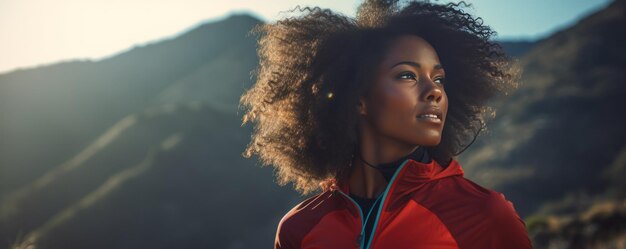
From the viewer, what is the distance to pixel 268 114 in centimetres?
427

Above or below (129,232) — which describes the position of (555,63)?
above

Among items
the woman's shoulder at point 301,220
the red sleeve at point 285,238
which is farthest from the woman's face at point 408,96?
the red sleeve at point 285,238

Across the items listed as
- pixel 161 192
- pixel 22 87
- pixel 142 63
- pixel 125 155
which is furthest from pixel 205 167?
pixel 142 63

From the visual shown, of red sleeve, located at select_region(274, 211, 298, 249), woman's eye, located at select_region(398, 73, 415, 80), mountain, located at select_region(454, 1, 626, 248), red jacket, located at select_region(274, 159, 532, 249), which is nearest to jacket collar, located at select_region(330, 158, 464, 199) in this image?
red jacket, located at select_region(274, 159, 532, 249)

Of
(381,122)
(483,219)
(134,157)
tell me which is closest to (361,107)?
(381,122)

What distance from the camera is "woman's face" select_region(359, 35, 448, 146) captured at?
323cm

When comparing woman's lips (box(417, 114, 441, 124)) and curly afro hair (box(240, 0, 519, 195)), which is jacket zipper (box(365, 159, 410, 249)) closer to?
woman's lips (box(417, 114, 441, 124))

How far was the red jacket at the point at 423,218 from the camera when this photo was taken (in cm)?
276

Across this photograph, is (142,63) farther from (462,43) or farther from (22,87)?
(462,43)

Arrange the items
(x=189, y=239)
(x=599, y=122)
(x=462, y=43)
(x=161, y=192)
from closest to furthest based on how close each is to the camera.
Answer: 1. (x=462, y=43)
2. (x=189, y=239)
3. (x=161, y=192)
4. (x=599, y=122)

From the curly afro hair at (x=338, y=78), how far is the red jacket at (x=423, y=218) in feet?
1.63

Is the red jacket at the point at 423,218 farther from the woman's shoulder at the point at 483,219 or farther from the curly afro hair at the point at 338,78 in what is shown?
the curly afro hair at the point at 338,78

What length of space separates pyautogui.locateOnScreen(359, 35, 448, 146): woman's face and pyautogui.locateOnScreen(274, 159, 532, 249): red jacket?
7.8 inches

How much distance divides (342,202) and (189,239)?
46.4 m
